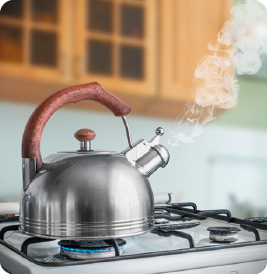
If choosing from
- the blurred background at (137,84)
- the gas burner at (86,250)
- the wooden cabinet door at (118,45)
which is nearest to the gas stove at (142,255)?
the gas burner at (86,250)

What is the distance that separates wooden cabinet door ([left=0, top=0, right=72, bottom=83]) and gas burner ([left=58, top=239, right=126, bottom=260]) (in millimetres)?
813

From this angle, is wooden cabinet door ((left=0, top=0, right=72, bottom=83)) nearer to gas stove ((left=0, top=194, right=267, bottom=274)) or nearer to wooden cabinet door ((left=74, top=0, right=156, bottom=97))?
wooden cabinet door ((left=74, top=0, right=156, bottom=97))

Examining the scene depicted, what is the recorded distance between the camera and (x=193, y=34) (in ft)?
5.75

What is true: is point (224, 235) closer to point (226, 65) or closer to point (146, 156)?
point (146, 156)

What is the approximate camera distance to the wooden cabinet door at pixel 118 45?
152cm

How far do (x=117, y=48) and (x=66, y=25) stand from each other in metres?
0.25

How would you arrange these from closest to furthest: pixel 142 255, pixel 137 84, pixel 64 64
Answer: pixel 142 255, pixel 64 64, pixel 137 84

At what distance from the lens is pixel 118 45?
1.59 metres

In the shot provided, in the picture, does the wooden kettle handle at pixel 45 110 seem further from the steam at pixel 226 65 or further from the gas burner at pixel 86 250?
the steam at pixel 226 65

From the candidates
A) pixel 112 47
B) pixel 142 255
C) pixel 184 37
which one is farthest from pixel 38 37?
pixel 142 255

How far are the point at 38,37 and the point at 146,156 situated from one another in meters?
0.85

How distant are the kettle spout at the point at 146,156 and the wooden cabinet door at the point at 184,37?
0.78 metres

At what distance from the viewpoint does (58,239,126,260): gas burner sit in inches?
27.9

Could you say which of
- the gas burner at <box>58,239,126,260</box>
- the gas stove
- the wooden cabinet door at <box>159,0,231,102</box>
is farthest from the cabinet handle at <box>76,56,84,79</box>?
the gas burner at <box>58,239,126,260</box>
